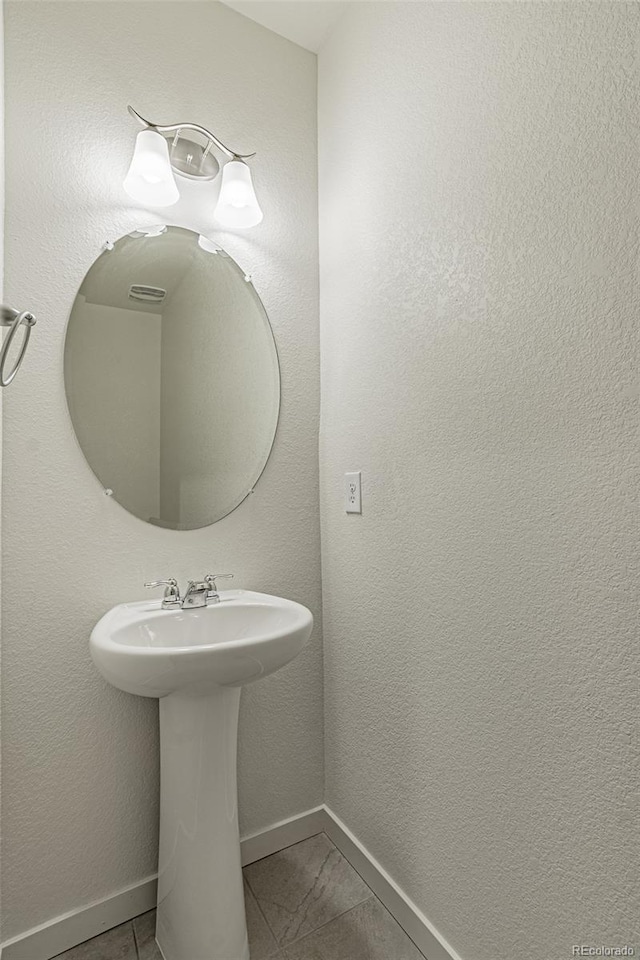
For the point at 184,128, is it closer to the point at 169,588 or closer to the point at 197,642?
the point at 169,588

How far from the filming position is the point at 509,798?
3.13 feet

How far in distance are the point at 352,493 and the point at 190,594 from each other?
0.53m

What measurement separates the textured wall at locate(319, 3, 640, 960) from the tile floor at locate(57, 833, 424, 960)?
0.41 feet

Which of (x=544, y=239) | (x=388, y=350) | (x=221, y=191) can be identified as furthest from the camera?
(x=221, y=191)

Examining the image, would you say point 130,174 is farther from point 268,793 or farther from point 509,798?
point 268,793

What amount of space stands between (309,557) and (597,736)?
3.10 ft

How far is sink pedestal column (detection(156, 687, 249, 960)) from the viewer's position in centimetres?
111

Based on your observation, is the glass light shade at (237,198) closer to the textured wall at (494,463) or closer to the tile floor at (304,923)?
the textured wall at (494,463)

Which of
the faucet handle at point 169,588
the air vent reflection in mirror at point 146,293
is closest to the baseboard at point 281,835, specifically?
the faucet handle at point 169,588

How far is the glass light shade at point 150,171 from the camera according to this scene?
124 centimetres

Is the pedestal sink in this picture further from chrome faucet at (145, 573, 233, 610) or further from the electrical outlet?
the electrical outlet

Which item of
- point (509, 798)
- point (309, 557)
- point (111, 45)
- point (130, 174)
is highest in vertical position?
point (111, 45)

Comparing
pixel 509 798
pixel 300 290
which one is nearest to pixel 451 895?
pixel 509 798

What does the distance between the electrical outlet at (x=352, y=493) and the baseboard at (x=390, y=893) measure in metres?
0.96
